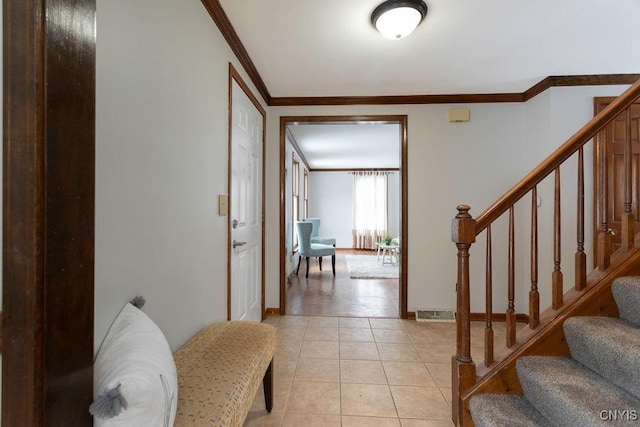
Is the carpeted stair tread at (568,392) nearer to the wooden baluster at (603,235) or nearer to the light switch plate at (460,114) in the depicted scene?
the wooden baluster at (603,235)

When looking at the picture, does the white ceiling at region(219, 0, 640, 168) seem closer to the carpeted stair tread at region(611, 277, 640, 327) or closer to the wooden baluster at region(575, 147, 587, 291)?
the wooden baluster at region(575, 147, 587, 291)

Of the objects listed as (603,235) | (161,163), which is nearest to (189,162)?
(161,163)

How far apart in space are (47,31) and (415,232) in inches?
113

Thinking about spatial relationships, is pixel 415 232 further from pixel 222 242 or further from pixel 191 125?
pixel 191 125

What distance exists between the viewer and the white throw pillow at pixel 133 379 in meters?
0.64

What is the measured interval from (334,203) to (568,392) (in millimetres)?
7118

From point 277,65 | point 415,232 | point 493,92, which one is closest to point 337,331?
point 415,232

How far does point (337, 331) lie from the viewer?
2.61 meters

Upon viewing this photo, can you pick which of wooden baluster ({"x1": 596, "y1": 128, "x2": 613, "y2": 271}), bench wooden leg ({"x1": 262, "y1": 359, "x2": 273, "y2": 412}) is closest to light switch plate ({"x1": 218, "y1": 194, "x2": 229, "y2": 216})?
bench wooden leg ({"x1": 262, "y1": 359, "x2": 273, "y2": 412})

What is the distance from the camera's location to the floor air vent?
2.84 m

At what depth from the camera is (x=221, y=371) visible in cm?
107

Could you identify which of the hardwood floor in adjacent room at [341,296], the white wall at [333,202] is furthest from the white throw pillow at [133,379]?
the white wall at [333,202]

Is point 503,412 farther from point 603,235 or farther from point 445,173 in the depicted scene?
point 445,173

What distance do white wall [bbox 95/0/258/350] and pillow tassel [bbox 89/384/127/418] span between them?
274 mm
